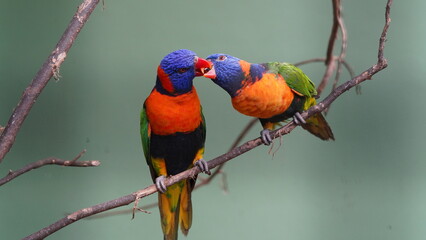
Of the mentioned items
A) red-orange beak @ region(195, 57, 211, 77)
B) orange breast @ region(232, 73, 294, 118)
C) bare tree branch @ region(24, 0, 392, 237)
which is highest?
red-orange beak @ region(195, 57, 211, 77)

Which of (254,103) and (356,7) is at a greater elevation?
(356,7)

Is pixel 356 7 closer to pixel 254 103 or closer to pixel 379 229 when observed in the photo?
pixel 379 229

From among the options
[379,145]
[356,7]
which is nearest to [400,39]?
[356,7]

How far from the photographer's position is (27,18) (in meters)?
3.33

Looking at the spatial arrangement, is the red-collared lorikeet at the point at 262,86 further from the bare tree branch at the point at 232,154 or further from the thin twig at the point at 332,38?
the thin twig at the point at 332,38

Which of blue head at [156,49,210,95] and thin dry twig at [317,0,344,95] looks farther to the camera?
thin dry twig at [317,0,344,95]

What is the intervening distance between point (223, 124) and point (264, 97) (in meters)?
1.33

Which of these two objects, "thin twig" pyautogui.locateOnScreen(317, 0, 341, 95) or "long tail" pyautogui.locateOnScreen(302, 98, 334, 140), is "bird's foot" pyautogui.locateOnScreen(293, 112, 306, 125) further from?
"thin twig" pyautogui.locateOnScreen(317, 0, 341, 95)

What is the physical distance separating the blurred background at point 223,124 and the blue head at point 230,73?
1.24 metres

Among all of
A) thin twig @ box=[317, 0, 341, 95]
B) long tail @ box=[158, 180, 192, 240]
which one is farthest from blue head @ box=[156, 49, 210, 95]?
thin twig @ box=[317, 0, 341, 95]

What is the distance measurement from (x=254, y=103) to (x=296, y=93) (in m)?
0.20

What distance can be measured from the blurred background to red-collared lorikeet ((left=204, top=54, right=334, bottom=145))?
1212 mm

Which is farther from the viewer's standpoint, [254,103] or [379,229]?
[379,229]

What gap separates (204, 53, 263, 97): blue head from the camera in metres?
2.06
